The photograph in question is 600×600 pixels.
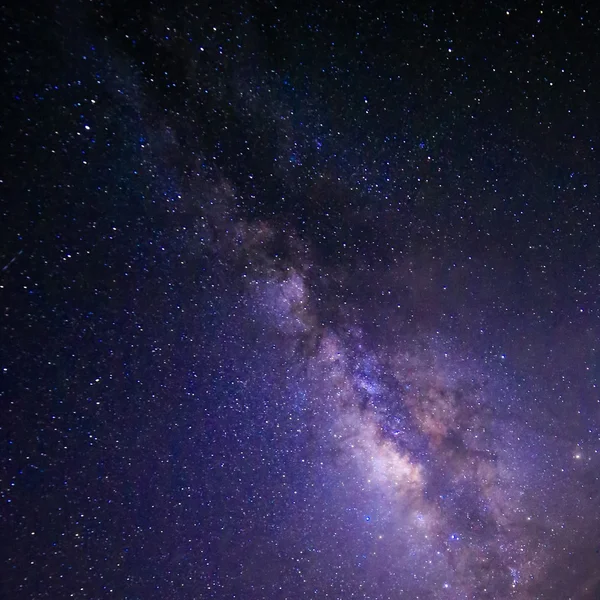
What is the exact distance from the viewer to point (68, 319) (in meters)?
1.52

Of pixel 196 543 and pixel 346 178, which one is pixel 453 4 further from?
pixel 196 543

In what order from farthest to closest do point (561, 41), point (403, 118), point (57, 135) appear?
point (403, 118), point (561, 41), point (57, 135)

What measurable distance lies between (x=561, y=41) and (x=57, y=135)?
230 cm

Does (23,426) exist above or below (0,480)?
above

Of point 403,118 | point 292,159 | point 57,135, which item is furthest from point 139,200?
point 403,118

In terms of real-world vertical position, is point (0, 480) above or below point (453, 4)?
below

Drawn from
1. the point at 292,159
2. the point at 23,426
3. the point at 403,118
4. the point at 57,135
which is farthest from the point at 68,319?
the point at 403,118

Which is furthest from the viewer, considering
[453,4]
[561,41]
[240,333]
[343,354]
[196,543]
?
[343,354]

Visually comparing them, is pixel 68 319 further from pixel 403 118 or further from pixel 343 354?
pixel 403 118

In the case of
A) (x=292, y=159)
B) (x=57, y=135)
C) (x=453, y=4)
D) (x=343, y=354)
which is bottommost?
(x=57, y=135)

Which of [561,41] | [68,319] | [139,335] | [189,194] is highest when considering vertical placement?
[561,41]

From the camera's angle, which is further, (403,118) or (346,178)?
(346,178)

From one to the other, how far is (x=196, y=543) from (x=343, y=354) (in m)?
1.58

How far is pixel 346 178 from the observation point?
177 cm
